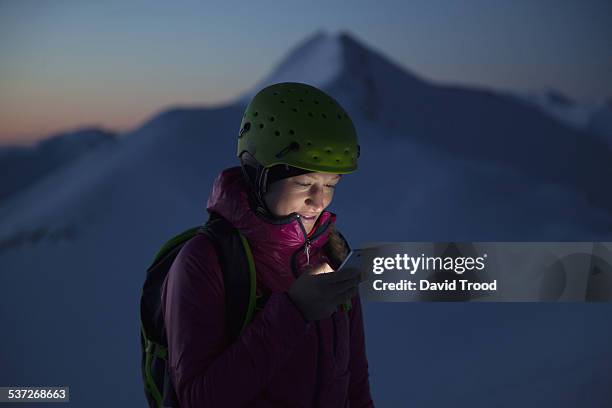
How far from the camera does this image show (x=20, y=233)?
527cm

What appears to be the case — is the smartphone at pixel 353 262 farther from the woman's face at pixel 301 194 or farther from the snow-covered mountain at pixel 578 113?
the snow-covered mountain at pixel 578 113

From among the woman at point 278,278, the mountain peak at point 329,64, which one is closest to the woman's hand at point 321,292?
the woman at point 278,278

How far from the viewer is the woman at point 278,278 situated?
5.00 feet

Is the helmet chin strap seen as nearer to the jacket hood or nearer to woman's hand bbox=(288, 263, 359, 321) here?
the jacket hood

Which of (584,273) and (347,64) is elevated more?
(347,64)

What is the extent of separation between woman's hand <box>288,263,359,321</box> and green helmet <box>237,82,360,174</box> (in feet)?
0.74

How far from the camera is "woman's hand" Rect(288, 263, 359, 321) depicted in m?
1.53

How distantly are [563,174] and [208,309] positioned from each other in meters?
4.19

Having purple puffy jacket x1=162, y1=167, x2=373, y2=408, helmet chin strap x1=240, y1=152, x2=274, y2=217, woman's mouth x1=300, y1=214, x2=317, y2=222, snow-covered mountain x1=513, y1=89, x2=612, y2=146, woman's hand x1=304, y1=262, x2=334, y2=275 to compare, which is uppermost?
snow-covered mountain x1=513, y1=89, x2=612, y2=146

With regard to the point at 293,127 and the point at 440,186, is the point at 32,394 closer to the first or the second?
the point at 440,186

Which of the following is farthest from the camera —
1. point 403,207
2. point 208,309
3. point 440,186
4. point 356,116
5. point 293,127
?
point 356,116

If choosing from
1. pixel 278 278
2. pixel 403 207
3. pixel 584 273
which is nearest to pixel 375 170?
pixel 403 207

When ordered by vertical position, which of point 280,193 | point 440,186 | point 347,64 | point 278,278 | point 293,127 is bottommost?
point 278,278

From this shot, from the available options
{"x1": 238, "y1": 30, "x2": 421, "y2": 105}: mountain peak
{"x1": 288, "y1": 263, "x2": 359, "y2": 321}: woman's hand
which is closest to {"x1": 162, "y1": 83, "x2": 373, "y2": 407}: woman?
{"x1": 288, "y1": 263, "x2": 359, "y2": 321}: woman's hand
